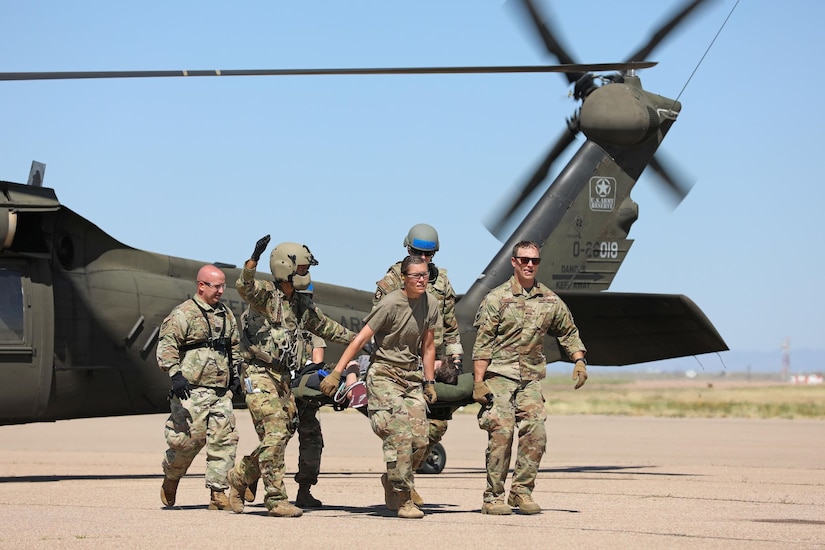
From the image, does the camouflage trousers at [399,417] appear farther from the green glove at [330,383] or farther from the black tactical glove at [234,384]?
the black tactical glove at [234,384]

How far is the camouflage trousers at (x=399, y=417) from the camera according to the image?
8.59 metres

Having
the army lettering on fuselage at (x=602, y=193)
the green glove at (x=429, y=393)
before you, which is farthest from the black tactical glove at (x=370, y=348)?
the army lettering on fuselage at (x=602, y=193)

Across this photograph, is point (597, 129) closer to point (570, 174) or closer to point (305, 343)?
point (570, 174)

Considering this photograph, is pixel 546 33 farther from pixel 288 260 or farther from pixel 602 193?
pixel 288 260

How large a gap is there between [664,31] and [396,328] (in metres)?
7.77

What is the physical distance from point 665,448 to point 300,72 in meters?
13.3

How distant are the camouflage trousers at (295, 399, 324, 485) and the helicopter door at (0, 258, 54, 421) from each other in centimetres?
413

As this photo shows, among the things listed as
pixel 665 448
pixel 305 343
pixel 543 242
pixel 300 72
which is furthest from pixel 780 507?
pixel 665 448

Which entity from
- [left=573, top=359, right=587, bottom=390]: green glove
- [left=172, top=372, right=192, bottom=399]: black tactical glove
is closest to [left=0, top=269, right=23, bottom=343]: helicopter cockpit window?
[left=172, top=372, right=192, bottom=399]: black tactical glove

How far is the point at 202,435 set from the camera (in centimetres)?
927

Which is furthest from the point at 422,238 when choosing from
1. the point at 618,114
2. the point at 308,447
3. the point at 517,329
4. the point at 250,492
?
the point at 618,114

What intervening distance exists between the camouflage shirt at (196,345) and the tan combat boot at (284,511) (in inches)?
46.2

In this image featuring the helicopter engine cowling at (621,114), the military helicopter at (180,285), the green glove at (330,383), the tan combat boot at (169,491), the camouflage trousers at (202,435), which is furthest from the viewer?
the helicopter engine cowling at (621,114)

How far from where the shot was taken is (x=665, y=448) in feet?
66.9
